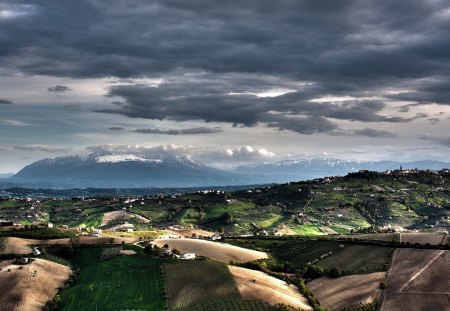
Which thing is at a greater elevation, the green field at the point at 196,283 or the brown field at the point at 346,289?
the green field at the point at 196,283

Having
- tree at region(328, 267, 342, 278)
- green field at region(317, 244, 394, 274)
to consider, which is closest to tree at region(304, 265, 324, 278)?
tree at region(328, 267, 342, 278)

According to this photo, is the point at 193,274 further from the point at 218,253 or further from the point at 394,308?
the point at 394,308

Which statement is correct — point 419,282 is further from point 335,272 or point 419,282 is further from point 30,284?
point 30,284

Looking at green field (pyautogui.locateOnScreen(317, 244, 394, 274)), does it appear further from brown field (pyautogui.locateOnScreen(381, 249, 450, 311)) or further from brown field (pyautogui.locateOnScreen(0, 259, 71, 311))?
brown field (pyautogui.locateOnScreen(0, 259, 71, 311))

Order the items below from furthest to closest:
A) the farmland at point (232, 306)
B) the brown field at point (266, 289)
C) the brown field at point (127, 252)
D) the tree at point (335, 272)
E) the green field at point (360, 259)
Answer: the brown field at point (127, 252), the green field at point (360, 259), the tree at point (335, 272), the brown field at point (266, 289), the farmland at point (232, 306)

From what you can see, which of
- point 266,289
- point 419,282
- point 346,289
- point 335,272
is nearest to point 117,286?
point 266,289

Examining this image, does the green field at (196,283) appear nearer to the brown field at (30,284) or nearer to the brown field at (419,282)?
the brown field at (30,284)

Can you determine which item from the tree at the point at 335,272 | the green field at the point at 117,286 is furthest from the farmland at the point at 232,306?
the tree at the point at 335,272

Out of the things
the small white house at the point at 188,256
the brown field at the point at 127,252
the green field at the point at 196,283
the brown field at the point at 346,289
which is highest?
the brown field at the point at 127,252

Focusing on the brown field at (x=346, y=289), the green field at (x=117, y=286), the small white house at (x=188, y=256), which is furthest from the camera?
the small white house at (x=188, y=256)
